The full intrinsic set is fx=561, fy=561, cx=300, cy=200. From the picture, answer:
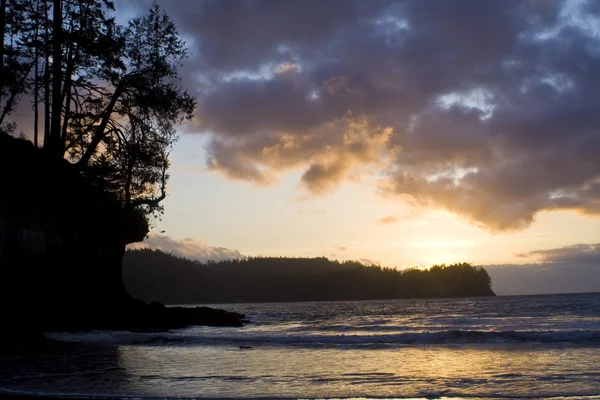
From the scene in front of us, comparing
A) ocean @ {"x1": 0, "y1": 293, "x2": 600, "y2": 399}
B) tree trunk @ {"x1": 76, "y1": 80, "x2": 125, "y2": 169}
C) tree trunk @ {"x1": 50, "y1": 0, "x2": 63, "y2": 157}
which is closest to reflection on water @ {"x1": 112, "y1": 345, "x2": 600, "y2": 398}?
ocean @ {"x1": 0, "y1": 293, "x2": 600, "y2": 399}

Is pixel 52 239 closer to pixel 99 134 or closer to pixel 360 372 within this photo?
pixel 99 134

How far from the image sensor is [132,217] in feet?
109

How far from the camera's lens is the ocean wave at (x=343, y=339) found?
27.6m

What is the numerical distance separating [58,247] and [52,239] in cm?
59

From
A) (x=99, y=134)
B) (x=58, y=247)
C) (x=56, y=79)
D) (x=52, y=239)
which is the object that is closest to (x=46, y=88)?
(x=56, y=79)

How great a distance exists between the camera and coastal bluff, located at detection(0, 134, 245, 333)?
2683 cm

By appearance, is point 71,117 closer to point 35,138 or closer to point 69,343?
point 35,138

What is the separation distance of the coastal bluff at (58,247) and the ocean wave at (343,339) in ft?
6.53

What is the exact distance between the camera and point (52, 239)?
2900 cm

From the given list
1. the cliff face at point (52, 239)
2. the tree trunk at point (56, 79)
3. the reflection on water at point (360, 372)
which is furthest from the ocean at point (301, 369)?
the tree trunk at point (56, 79)

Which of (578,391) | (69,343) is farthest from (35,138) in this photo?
(578,391)

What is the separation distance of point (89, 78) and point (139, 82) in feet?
8.92

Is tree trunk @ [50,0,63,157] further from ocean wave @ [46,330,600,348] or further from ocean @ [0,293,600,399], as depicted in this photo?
Answer: ocean @ [0,293,600,399]

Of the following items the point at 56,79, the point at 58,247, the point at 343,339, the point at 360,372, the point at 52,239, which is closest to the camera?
the point at 360,372
